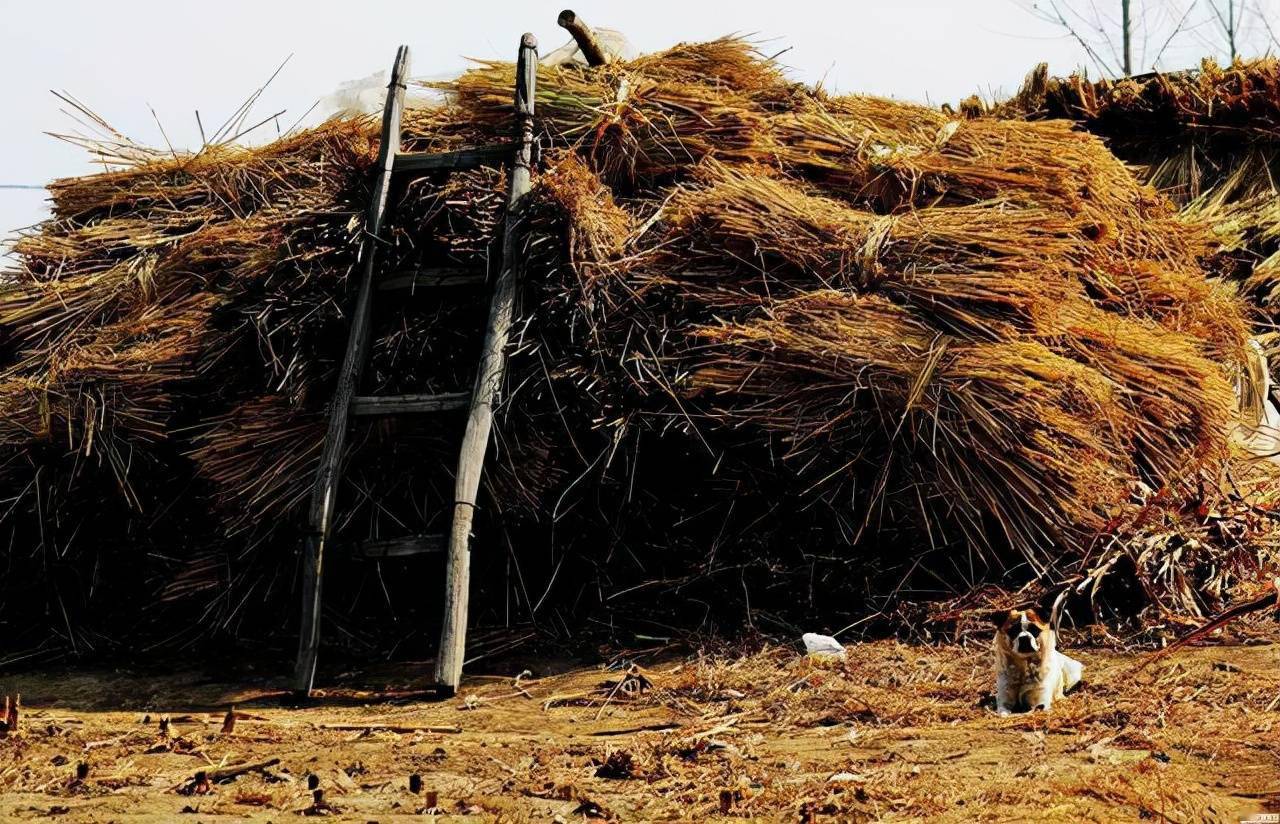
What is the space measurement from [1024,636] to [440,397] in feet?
7.71

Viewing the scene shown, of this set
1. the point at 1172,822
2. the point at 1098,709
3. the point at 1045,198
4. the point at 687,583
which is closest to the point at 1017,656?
the point at 1098,709

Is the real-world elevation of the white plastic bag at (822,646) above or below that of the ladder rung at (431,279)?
below

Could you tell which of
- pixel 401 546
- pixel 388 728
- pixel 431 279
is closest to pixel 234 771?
pixel 388 728

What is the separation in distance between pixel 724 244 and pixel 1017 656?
2.11m

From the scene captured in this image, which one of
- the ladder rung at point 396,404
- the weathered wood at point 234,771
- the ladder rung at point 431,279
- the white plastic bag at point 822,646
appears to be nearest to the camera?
the weathered wood at point 234,771

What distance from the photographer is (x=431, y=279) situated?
225 inches

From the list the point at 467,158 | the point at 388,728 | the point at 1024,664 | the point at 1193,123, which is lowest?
the point at 388,728

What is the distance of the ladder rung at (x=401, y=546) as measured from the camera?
5.15 metres

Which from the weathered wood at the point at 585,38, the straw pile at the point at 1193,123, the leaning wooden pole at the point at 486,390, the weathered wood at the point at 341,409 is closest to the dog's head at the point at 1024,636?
the leaning wooden pole at the point at 486,390

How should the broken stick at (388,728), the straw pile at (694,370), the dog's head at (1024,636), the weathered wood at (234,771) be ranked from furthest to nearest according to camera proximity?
the straw pile at (694,370)
the broken stick at (388,728)
the dog's head at (1024,636)
the weathered wood at (234,771)

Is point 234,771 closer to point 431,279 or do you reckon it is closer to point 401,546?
point 401,546

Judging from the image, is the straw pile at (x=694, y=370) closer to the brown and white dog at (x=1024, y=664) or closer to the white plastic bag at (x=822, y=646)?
the white plastic bag at (x=822, y=646)

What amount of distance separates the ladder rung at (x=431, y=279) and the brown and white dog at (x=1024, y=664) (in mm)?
2579

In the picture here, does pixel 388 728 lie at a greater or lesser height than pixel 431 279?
lesser
